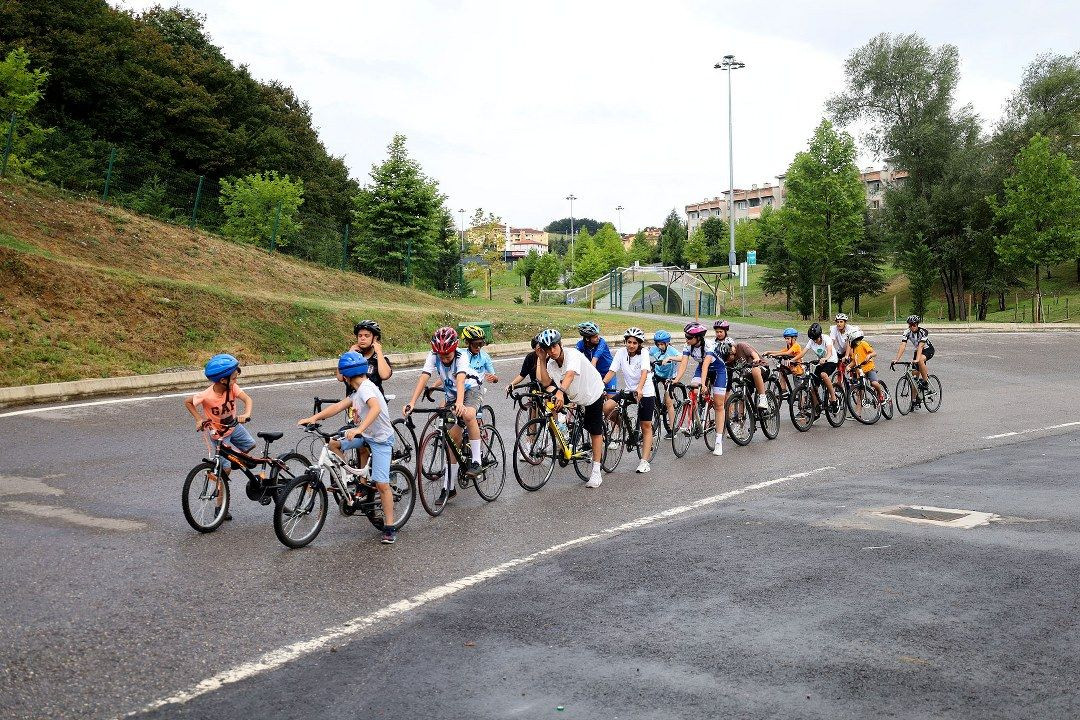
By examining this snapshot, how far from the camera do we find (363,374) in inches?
329

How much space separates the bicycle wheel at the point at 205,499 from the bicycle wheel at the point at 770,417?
869 centimetres

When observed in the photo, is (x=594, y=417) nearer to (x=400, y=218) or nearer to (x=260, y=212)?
(x=260, y=212)

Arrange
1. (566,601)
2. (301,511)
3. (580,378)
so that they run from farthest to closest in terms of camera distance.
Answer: (580,378) → (301,511) → (566,601)

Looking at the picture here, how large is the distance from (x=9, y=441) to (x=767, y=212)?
3594 inches

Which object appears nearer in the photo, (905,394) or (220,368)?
(220,368)

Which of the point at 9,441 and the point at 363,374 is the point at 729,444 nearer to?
the point at 363,374

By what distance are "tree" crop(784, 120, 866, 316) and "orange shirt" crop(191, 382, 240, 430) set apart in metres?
45.0

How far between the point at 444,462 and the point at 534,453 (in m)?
1.55

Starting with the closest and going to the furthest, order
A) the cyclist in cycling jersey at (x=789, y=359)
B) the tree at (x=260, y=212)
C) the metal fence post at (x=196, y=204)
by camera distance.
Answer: the cyclist in cycling jersey at (x=789, y=359) → the metal fence post at (x=196, y=204) → the tree at (x=260, y=212)

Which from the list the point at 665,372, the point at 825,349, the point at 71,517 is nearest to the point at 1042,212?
the point at 825,349

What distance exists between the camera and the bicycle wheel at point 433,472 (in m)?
9.21

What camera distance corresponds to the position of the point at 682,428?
13.3m

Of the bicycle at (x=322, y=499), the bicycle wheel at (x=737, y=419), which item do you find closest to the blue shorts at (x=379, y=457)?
the bicycle at (x=322, y=499)

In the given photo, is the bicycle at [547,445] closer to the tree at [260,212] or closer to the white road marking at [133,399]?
the white road marking at [133,399]
